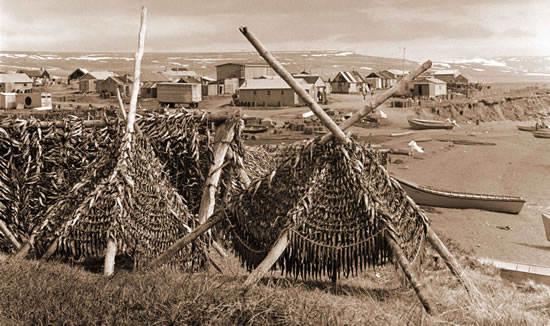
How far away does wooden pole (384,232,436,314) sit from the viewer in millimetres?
6461

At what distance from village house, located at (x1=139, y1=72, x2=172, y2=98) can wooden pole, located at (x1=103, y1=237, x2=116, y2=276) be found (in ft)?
180

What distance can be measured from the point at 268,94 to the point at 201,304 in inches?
2002

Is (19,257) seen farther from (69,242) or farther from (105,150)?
(105,150)

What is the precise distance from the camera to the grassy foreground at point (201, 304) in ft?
18.4

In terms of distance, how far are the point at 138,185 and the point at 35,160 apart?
217 centimetres

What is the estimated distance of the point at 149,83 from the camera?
65500mm

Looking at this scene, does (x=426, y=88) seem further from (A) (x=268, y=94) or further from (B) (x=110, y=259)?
(B) (x=110, y=259)

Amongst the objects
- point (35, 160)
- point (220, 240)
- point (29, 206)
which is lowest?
point (220, 240)

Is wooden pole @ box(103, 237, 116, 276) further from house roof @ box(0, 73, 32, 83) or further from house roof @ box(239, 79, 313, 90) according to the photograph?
house roof @ box(0, 73, 32, 83)

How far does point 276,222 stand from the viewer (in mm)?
7238

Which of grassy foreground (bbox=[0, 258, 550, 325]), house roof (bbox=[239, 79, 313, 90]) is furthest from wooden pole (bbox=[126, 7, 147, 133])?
house roof (bbox=[239, 79, 313, 90])

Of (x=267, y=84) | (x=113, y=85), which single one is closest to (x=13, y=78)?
(x=113, y=85)

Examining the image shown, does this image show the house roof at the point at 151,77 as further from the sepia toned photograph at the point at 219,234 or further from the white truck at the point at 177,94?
the sepia toned photograph at the point at 219,234

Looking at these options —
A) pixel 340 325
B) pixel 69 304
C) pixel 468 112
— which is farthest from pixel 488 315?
pixel 468 112
